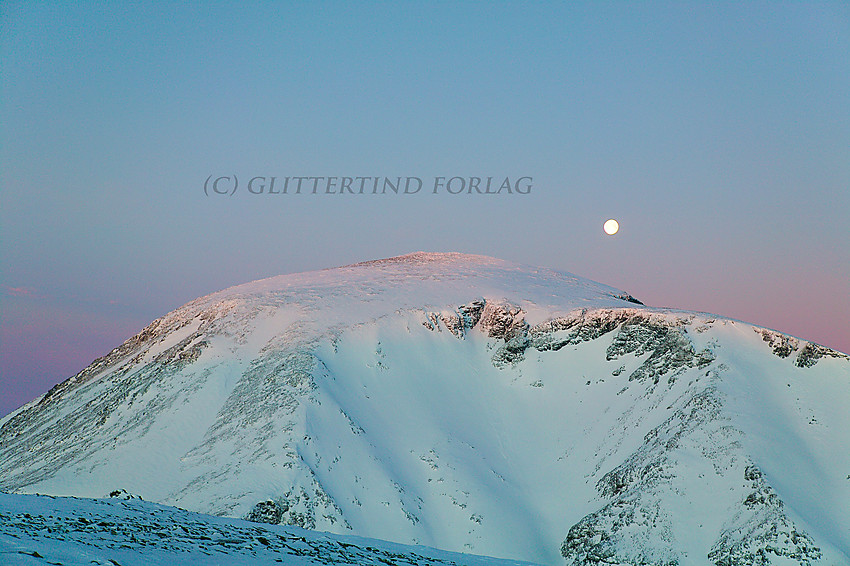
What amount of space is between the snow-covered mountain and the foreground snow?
57.6 feet

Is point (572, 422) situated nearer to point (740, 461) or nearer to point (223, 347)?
point (740, 461)

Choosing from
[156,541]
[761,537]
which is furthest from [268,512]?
[761,537]

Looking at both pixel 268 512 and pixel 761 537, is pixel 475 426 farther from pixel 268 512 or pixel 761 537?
pixel 761 537

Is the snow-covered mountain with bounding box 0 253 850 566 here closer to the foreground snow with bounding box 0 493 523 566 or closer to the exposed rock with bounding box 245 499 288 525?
the exposed rock with bounding box 245 499 288 525

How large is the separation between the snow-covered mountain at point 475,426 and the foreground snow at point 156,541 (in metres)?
17.5

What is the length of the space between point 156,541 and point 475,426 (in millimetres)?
39492

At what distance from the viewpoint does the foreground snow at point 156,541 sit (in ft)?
48.7

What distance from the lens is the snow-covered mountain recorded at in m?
39.7

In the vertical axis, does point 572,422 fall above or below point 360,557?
below

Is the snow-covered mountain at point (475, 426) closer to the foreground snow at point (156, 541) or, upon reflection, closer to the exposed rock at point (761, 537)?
the exposed rock at point (761, 537)

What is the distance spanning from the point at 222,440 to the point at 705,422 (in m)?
33.8

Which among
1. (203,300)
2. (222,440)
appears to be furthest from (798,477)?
(203,300)

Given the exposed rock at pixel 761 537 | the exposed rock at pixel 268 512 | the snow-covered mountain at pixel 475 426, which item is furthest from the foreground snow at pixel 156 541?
the exposed rock at pixel 761 537

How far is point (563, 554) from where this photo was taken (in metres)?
41.7
